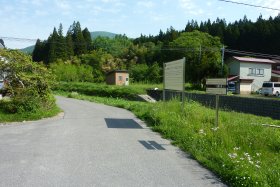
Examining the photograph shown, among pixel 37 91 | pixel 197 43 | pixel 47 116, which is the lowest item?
pixel 47 116

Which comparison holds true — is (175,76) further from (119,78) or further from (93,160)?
(119,78)

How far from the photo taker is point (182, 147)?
29.5 ft

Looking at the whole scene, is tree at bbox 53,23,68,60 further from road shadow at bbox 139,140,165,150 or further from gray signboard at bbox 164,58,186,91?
road shadow at bbox 139,140,165,150

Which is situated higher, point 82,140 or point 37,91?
point 37,91

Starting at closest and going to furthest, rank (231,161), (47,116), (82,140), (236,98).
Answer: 1. (231,161)
2. (82,140)
3. (47,116)
4. (236,98)

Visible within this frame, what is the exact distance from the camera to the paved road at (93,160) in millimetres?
5966

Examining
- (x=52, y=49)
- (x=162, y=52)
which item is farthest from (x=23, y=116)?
(x=52, y=49)

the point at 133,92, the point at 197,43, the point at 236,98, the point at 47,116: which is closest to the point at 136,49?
the point at 197,43

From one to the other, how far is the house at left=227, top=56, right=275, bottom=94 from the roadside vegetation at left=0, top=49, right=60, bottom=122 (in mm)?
41731

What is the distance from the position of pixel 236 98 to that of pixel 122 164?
15481mm

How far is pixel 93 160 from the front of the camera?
7.43m

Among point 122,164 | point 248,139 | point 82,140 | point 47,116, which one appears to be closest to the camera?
point 122,164

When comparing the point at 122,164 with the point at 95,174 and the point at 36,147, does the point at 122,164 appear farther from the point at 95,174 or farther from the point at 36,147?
the point at 36,147

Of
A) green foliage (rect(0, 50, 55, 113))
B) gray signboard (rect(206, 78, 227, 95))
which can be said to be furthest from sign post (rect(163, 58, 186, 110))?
green foliage (rect(0, 50, 55, 113))
